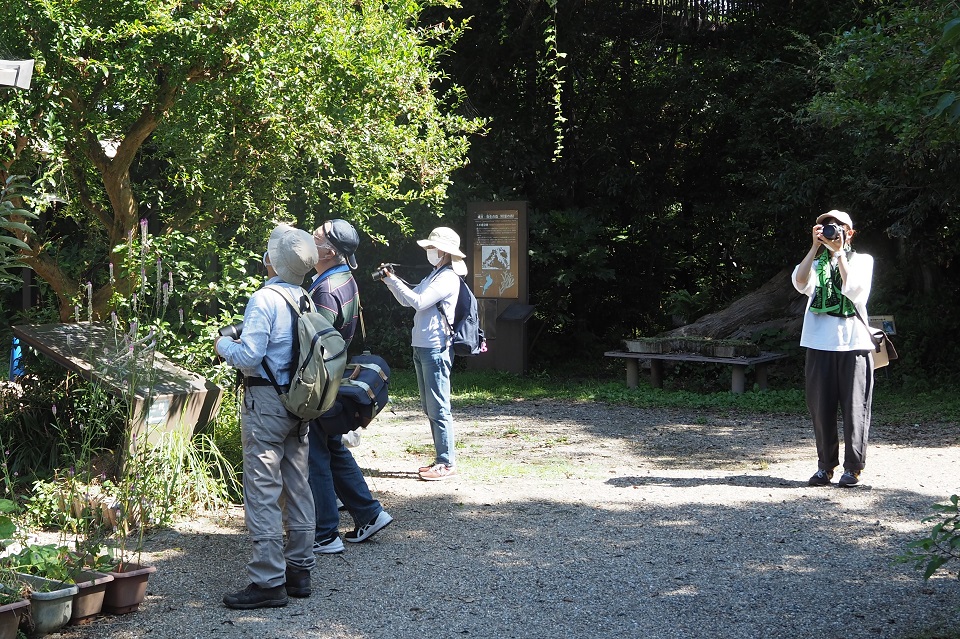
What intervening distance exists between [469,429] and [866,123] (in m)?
4.63

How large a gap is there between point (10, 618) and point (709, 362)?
9.64m

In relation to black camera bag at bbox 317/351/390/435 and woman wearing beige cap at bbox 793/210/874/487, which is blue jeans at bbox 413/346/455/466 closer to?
black camera bag at bbox 317/351/390/435

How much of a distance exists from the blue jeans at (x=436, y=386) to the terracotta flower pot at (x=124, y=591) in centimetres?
280

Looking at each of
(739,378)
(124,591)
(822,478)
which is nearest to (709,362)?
(739,378)

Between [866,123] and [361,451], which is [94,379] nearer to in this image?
[361,451]

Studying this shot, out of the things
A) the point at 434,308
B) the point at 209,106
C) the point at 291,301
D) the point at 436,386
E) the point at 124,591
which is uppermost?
the point at 209,106

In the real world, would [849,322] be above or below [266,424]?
above

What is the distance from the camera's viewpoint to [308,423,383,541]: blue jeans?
5148 mm

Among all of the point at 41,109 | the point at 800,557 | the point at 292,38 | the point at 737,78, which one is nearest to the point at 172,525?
the point at 41,109

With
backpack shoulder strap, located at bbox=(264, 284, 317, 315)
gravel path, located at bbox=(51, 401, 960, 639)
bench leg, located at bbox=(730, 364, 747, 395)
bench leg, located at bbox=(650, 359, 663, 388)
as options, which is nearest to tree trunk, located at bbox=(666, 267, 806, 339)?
bench leg, located at bbox=(650, 359, 663, 388)

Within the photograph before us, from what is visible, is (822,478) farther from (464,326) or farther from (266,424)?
(266,424)

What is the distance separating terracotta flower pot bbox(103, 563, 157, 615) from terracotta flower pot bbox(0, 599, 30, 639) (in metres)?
0.44

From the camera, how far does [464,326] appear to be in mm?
6730

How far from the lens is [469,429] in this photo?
A: 9.44 meters
